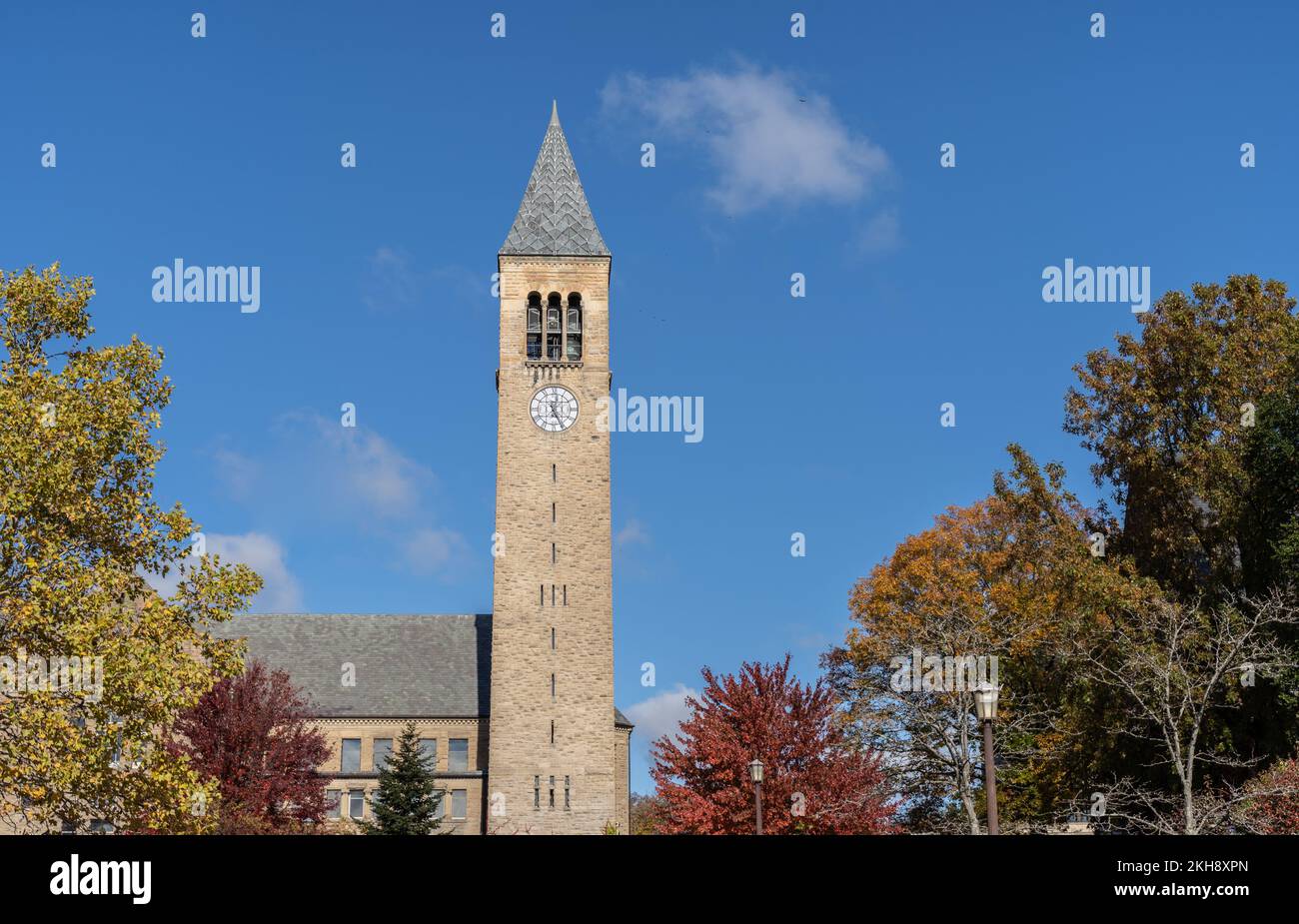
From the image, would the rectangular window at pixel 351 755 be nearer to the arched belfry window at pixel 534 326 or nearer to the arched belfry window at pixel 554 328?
the arched belfry window at pixel 534 326

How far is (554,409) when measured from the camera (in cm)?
5700

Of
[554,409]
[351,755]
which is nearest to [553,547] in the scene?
[554,409]

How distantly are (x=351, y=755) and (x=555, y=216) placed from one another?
28553 millimetres

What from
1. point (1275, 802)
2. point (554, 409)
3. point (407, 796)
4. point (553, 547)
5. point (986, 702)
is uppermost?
point (554, 409)

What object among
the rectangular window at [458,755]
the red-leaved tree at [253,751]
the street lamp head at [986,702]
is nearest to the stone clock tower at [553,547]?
the rectangular window at [458,755]

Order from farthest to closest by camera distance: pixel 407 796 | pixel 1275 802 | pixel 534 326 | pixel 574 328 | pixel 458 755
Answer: pixel 458 755
pixel 534 326
pixel 574 328
pixel 407 796
pixel 1275 802

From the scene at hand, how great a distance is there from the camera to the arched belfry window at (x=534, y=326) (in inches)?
2302

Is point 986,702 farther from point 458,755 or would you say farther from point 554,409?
point 458,755

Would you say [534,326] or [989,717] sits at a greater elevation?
[534,326]

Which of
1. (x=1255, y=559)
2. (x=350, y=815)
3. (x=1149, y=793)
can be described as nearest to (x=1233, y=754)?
(x=1149, y=793)

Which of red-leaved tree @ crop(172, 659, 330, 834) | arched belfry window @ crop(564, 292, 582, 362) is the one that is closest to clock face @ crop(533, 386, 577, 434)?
arched belfry window @ crop(564, 292, 582, 362)

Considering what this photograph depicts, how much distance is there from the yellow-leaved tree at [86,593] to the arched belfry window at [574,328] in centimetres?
3347
